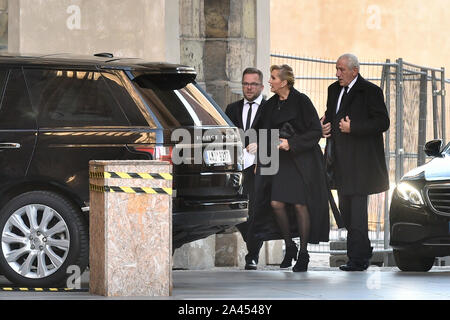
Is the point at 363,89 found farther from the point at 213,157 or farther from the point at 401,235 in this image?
the point at 213,157

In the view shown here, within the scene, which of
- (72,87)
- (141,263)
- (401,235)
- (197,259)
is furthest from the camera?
(197,259)

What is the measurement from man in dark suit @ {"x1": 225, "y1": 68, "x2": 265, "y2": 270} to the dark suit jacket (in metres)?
0.86

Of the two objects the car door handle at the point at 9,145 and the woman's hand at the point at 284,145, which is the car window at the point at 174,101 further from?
the woman's hand at the point at 284,145

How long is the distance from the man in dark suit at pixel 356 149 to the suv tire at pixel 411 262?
1.26ft

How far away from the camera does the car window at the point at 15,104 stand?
39.1 ft

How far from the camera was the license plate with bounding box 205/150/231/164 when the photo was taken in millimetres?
12109

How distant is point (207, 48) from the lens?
58.0 ft

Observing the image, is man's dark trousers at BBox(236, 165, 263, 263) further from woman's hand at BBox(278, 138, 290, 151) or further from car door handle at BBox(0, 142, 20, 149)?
car door handle at BBox(0, 142, 20, 149)

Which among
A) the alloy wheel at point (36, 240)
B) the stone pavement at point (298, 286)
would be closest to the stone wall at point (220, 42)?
the stone pavement at point (298, 286)

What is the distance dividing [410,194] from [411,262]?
2.89 ft

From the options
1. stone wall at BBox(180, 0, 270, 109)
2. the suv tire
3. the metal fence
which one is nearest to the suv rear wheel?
the suv tire
